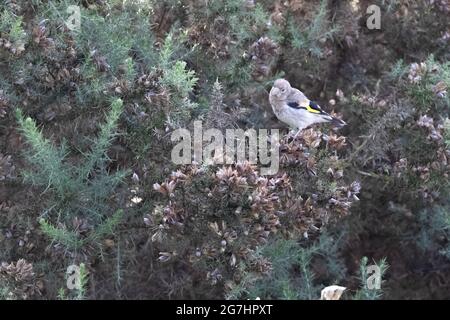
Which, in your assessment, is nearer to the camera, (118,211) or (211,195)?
(211,195)

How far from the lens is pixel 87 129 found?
539 centimetres

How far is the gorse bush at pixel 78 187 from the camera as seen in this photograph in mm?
4766

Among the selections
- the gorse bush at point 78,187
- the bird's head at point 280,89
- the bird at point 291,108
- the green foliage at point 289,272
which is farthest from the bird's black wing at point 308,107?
the gorse bush at point 78,187

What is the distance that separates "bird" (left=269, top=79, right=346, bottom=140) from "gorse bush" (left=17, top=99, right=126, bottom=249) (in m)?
1.72

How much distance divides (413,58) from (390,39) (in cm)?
30

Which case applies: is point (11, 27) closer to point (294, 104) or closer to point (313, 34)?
point (294, 104)

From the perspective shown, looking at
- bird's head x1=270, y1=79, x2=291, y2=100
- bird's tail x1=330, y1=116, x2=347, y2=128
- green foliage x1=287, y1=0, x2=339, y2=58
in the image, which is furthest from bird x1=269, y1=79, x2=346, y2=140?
green foliage x1=287, y1=0, x2=339, y2=58

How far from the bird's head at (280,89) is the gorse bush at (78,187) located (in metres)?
1.71

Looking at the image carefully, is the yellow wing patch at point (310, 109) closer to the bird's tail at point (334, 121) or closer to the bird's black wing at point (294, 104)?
the bird's black wing at point (294, 104)

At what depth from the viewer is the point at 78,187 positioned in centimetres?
500

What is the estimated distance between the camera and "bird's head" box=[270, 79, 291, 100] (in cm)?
618
